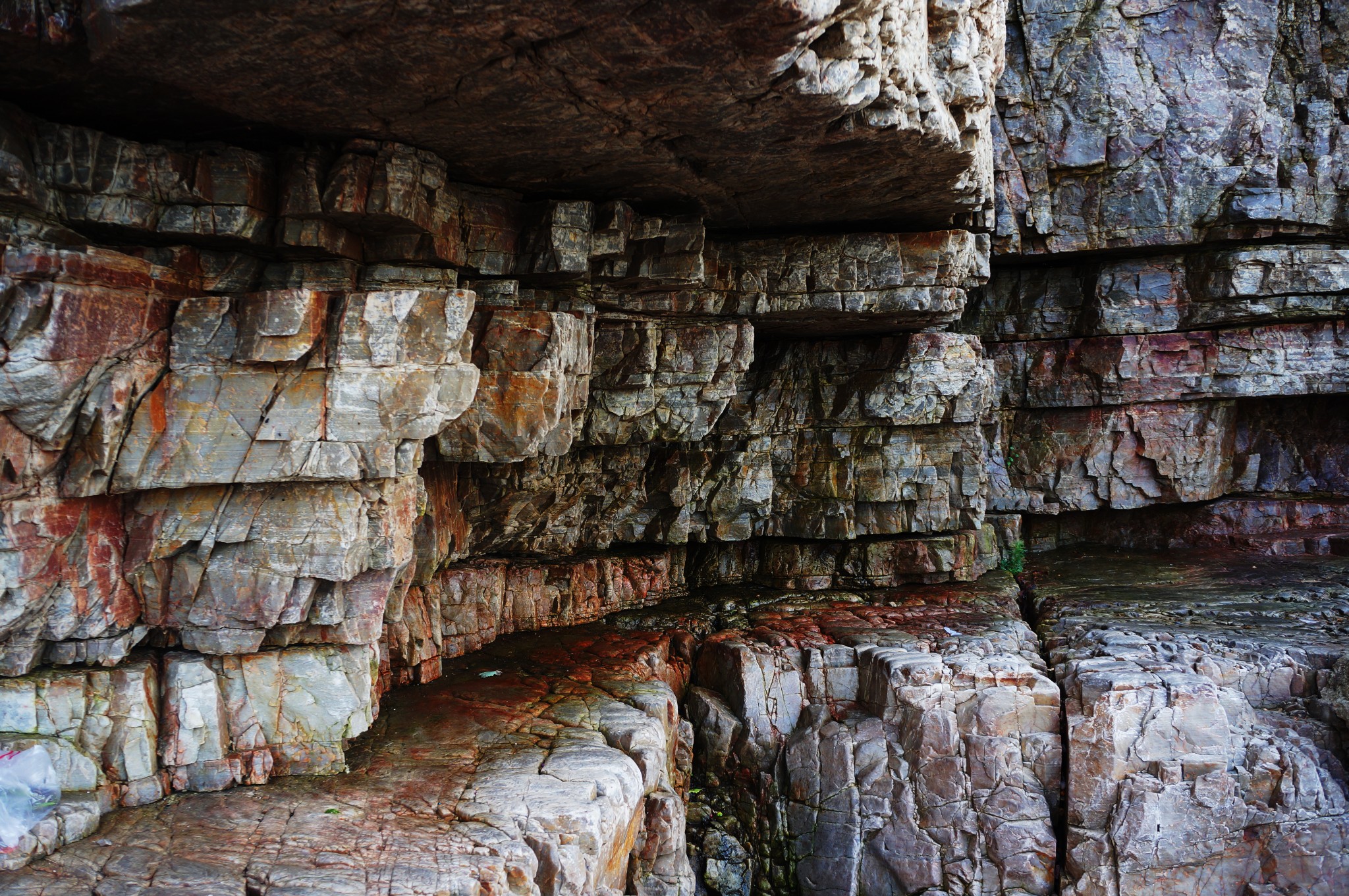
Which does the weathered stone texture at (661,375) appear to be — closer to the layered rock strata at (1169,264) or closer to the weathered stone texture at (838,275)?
the weathered stone texture at (838,275)

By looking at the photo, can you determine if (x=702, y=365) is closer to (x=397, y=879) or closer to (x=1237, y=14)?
→ (x=397, y=879)

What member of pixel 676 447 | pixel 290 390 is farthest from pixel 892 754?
pixel 290 390

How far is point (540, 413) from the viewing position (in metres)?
10.1

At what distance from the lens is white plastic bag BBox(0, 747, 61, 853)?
6.71 m

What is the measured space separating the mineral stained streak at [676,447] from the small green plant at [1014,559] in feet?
1.79

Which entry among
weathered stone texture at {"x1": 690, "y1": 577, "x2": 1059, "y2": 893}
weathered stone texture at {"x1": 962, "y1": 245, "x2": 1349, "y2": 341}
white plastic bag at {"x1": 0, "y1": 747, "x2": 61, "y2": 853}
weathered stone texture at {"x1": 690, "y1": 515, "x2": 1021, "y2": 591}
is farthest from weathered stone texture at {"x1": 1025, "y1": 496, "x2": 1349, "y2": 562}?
white plastic bag at {"x1": 0, "y1": 747, "x2": 61, "y2": 853}

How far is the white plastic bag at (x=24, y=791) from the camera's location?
671cm

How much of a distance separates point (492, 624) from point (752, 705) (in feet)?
13.1

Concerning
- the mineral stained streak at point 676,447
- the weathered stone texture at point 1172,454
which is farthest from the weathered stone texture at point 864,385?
the weathered stone texture at point 1172,454

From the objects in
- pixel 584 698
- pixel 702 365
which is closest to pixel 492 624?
pixel 584 698

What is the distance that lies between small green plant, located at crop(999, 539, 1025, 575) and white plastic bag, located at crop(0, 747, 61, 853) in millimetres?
15213

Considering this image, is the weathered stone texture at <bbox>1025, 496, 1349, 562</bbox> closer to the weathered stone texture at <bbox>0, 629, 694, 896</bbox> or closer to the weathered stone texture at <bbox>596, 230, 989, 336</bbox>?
the weathered stone texture at <bbox>596, 230, 989, 336</bbox>

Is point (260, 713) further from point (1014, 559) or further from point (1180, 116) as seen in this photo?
point (1180, 116)

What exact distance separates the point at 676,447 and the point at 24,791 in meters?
9.85
